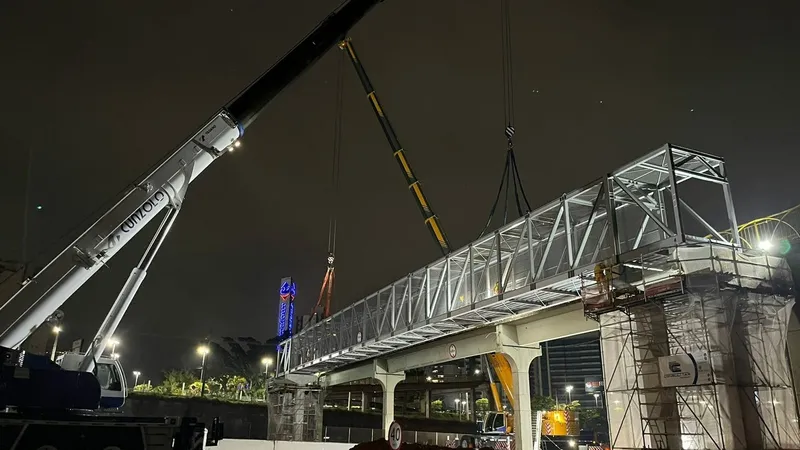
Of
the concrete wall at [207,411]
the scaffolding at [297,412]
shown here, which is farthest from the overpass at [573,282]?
the concrete wall at [207,411]

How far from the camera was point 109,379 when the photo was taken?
17.8 m

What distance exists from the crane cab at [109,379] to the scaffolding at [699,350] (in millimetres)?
14760

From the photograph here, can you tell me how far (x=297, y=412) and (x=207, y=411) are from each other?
20.1 metres

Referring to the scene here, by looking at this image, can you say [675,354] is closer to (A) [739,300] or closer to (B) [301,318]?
(A) [739,300]

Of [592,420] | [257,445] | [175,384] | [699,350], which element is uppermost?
[175,384]

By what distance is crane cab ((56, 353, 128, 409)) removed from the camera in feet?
56.9

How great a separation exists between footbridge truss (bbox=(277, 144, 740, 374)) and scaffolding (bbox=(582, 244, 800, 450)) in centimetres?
87

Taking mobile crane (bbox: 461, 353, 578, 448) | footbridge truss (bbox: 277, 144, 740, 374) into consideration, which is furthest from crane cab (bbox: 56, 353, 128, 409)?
mobile crane (bbox: 461, 353, 578, 448)

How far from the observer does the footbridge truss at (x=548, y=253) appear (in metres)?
17.2

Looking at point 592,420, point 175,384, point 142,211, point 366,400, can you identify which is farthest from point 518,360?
point 366,400

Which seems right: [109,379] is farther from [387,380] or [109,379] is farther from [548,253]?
[387,380]

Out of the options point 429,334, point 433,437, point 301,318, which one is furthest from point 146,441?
point 301,318

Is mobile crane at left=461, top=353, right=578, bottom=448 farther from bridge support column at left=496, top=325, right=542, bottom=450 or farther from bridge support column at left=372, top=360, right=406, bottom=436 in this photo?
bridge support column at left=372, top=360, right=406, bottom=436

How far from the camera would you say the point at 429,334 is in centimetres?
2856
